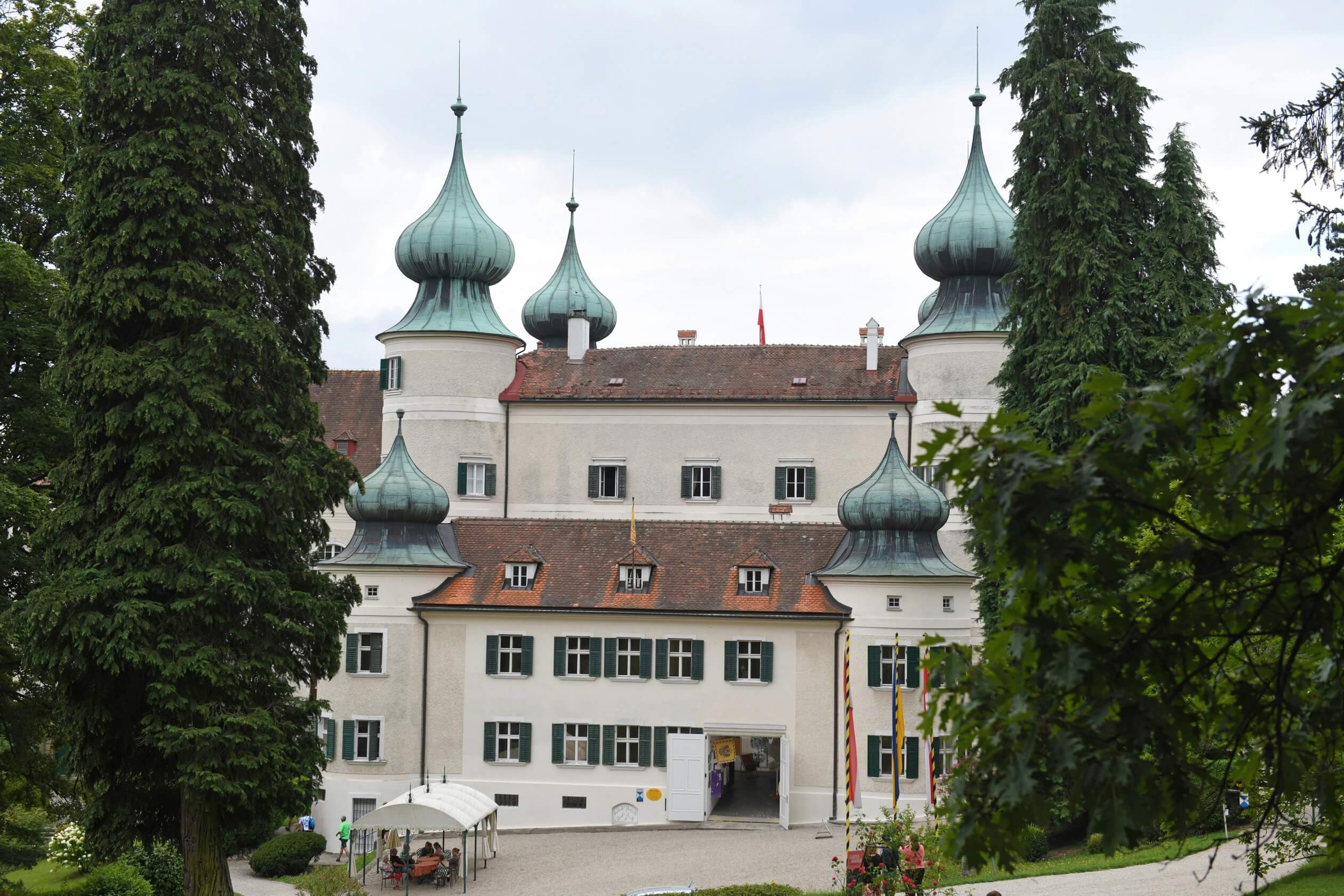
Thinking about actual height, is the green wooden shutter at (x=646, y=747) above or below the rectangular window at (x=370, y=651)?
below

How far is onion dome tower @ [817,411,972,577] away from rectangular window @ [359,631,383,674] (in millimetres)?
10103

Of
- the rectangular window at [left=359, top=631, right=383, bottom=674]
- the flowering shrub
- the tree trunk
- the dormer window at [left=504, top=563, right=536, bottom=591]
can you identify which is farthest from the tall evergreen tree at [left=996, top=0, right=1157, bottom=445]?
the flowering shrub

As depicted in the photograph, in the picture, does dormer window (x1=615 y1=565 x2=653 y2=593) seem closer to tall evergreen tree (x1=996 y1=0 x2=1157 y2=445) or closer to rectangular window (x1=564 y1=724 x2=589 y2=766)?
rectangular window (x1=564 y1=724 x2=589 y2=766)

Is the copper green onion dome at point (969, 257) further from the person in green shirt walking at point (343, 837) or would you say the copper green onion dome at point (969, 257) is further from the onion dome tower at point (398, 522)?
the person in green shirt walking at point (343, 837)

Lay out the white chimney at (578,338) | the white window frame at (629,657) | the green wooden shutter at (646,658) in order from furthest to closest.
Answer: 1. the white chimney at (578,338)
2. the white window frame at (629,657)
3. the green wooden shutter at (646,658)

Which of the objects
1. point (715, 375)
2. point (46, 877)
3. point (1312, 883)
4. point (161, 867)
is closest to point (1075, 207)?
point (1312, 883)

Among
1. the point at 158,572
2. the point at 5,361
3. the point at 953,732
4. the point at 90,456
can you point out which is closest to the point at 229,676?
the point at 158,572

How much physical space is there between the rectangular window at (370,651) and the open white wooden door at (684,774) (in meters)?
6.94

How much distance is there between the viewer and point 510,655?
33.3 metres

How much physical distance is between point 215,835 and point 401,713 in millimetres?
16163

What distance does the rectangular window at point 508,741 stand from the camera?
33.2 m

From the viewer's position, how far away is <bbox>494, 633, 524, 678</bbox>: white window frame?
3322 cm

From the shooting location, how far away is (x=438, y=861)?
2669cm

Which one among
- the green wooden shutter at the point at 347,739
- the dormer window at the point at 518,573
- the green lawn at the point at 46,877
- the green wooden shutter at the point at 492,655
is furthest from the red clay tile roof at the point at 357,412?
the green lawn at the point at 46,877
